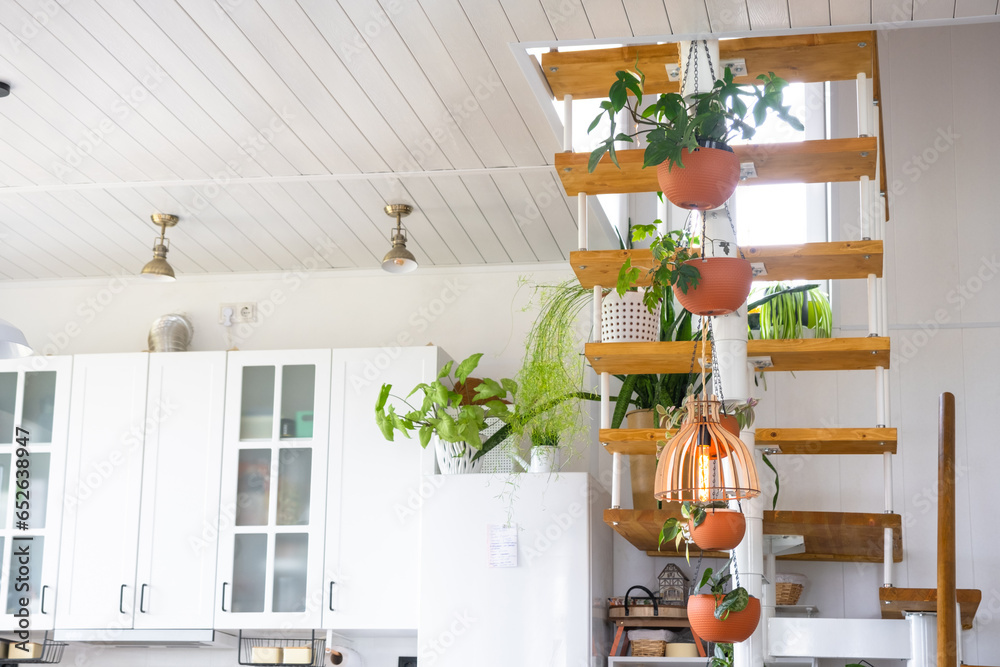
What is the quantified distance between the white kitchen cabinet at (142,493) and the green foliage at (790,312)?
238 centimetres

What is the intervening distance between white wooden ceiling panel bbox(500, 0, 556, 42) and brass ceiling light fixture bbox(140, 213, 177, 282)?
6.85ft

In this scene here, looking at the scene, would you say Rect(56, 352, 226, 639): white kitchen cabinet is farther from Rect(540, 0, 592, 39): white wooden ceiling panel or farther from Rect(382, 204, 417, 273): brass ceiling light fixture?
Rect(540, 0, 592, 39): white wooden ceiling panel

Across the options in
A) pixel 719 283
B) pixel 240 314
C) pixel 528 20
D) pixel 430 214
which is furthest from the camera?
pixel 240 314

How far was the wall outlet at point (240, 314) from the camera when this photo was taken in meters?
5.30

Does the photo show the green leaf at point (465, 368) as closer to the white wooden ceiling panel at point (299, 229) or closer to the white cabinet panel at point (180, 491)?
the white wooden ceiling panel at point (299, 229)

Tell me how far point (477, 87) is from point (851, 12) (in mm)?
1198

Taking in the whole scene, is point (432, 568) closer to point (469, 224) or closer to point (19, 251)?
point (469, 224)

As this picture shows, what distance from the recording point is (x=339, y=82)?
346 cm

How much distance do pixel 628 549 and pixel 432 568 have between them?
3.32 feet

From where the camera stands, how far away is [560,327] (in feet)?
13.9

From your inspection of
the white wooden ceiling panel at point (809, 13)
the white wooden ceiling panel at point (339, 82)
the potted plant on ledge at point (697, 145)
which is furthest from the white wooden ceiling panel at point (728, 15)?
the white wooden ceiling panel at point (339, 82)

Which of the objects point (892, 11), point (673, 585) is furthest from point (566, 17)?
point (673, 585)

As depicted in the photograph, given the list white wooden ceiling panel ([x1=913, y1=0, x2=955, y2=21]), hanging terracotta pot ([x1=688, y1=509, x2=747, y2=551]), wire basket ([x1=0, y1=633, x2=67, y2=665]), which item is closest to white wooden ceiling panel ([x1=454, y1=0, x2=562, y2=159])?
white wooden ceiling panel ([x1=913, y1=0, x2=955, y2=21])

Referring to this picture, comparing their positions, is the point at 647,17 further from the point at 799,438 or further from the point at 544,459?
the point at 544,459
